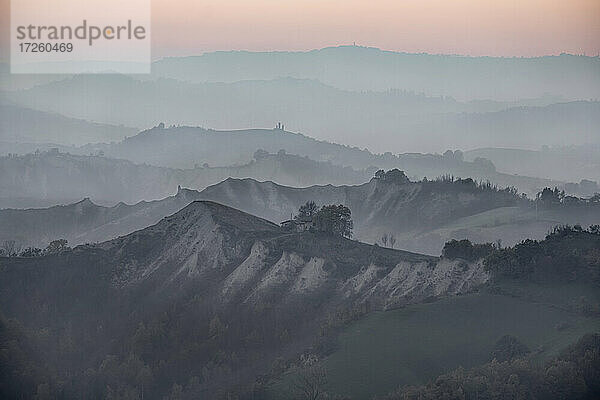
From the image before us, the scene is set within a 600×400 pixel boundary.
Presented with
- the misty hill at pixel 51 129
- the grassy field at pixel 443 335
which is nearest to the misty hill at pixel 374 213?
the misty hill at pixel 51 129

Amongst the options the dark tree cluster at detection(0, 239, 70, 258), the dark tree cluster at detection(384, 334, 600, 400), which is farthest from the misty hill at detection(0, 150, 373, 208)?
the dark tree cluster at detection(384, 334, 600, 400)

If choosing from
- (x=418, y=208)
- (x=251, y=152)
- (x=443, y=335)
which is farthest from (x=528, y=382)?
(x=251, y=152)

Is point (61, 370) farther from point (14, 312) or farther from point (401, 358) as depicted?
point (401, 358)

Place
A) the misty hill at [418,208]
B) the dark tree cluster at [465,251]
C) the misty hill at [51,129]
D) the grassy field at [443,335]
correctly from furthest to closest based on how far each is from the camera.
Result: the misty hill at [51,129] → the misty hill at [418,208] → the dark tree cluster at [465,251] → the grassy field at [443,335]

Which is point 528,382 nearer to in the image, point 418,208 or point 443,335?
point 443,335

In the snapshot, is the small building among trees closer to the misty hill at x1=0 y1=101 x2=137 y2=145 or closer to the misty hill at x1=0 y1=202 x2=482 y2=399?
the misty hill at x1=0 y1=202 x2=482 y2=399

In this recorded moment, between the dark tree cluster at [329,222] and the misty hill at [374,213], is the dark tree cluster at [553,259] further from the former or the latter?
the misty hill at [374,213]

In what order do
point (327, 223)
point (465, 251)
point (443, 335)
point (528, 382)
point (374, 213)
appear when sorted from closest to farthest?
1. point (528, 382)
2. point (443, 335)
3. point (465, 251)
4. point (327, 223)
5. point (374, 213)
